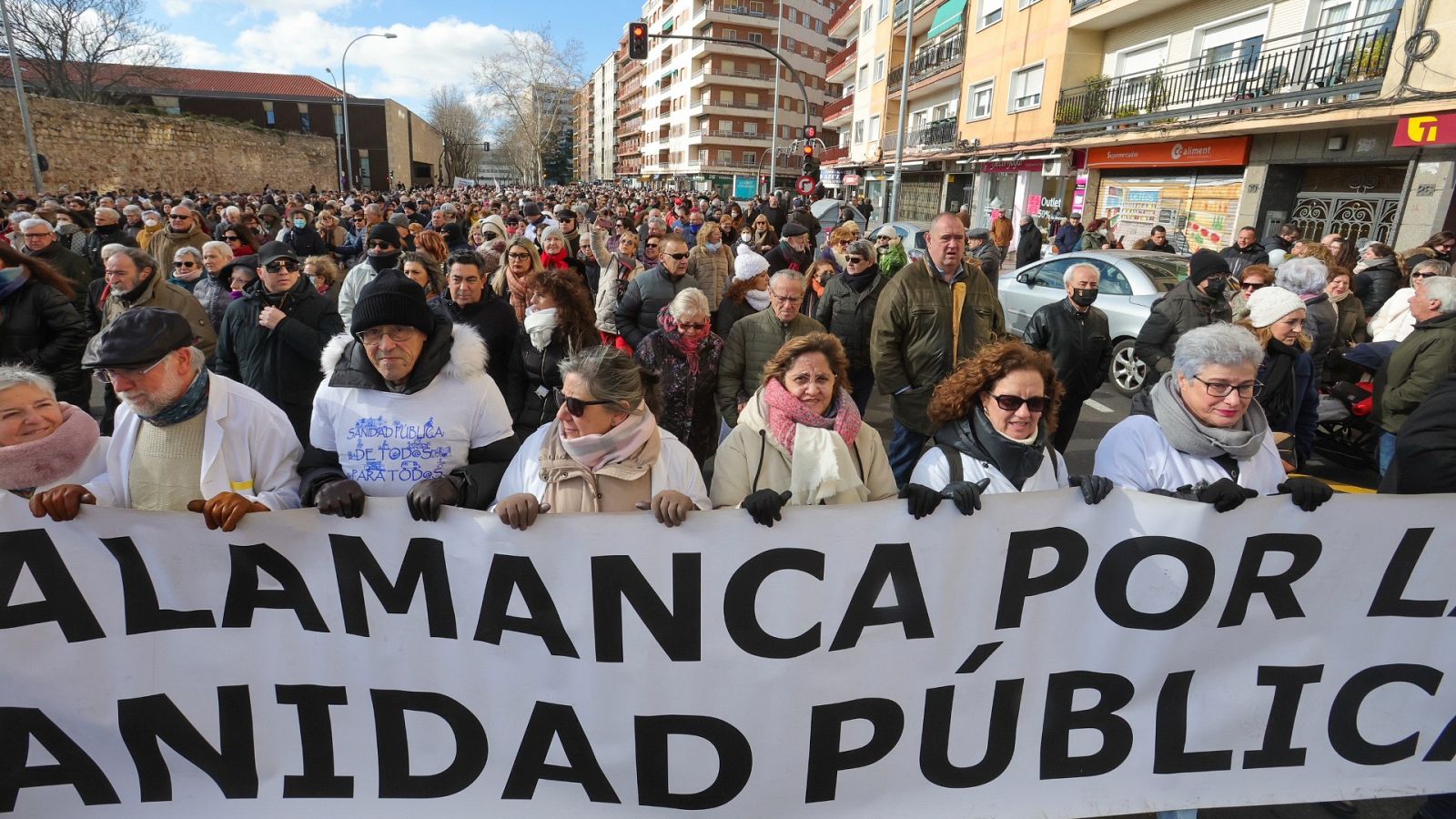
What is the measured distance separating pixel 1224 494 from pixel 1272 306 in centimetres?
213

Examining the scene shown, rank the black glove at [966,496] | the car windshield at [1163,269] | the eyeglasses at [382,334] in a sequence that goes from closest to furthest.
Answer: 1. the black glove at [966,496]
2. the eyeglasses at [382,334]
3. the car windshield at [1163,269]

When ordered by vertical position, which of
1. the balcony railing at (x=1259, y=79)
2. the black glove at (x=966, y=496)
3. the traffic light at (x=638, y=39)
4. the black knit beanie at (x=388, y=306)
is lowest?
the black glove at (x=966, y=496)

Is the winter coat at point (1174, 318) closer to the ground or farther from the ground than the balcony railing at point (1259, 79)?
closer to the ground

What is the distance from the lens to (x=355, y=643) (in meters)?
2.33

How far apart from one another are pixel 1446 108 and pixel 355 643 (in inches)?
589

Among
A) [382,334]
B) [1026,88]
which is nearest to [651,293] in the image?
[382,334]

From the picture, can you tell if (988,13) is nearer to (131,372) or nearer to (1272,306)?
(1272,306)

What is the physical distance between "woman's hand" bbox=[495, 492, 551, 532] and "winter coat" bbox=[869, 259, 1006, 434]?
271 cm

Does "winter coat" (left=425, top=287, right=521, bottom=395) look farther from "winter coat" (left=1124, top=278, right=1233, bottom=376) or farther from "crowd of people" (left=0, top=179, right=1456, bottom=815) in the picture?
"winter coat" (left=1124, top=278, right=1233, bottom=376)

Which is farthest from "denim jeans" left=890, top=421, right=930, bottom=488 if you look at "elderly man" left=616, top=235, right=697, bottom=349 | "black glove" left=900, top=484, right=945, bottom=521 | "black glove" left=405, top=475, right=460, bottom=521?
"black glove" left=405, top=475, right=460, bottom=521

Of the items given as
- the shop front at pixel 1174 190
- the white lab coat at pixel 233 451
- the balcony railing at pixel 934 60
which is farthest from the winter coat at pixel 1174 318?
the balcony railing at pixel 934 60

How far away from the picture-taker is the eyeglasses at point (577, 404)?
239cm

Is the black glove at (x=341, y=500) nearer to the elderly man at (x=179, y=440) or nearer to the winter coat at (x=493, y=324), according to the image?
the elderly man at (x=179, y=440)

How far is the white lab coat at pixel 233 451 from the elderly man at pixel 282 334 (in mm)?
1832
